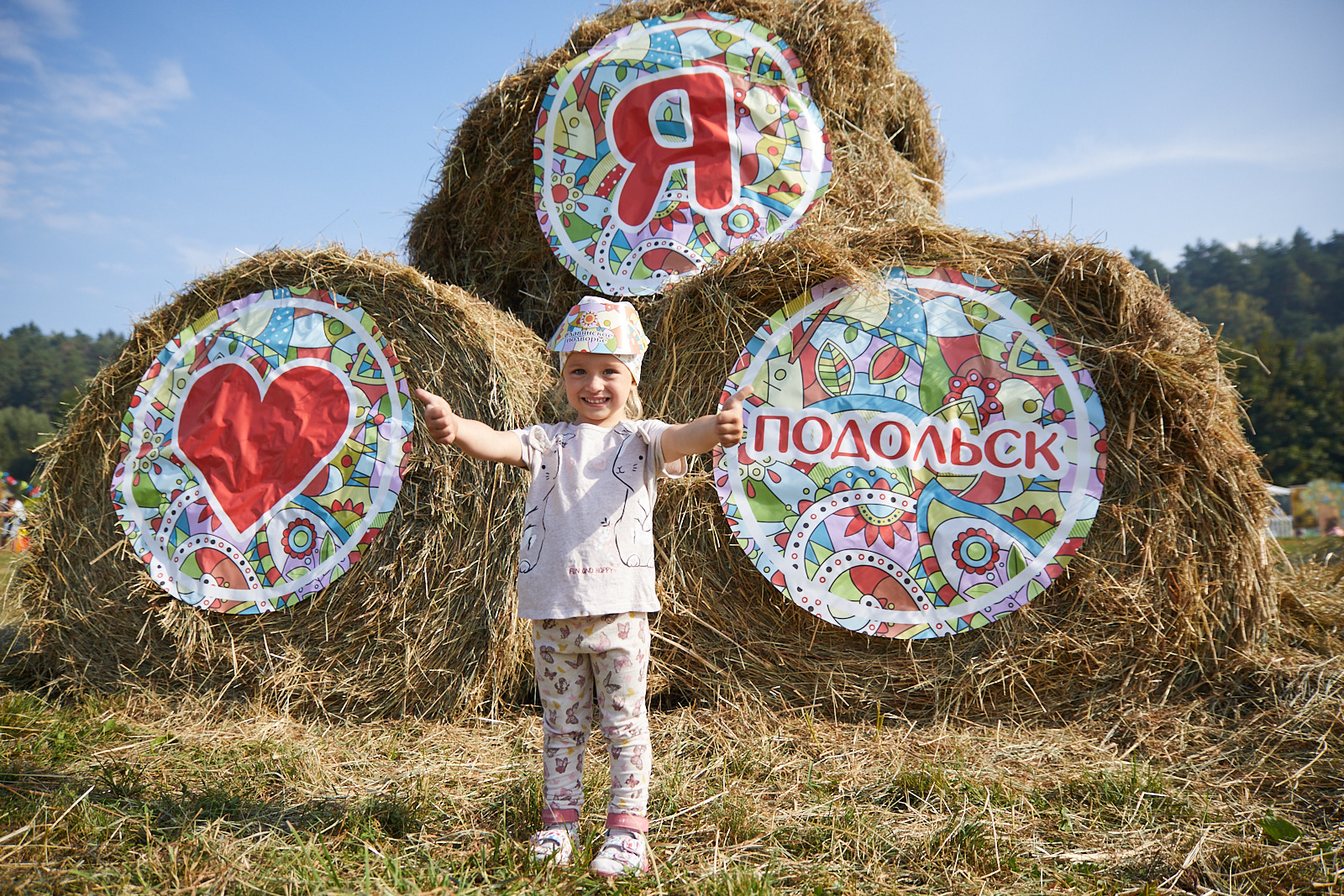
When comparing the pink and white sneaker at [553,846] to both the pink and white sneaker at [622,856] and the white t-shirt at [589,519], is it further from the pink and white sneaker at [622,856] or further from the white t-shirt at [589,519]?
the white t-shirt at [589,519]

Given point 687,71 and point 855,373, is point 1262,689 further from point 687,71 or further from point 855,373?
point 687,71

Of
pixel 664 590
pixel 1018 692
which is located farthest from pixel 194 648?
pixel 1018 692

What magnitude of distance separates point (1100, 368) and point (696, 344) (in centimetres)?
132

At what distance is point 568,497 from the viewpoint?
1.76m

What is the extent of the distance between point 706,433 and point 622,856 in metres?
0.90

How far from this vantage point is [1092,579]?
97.0 inches

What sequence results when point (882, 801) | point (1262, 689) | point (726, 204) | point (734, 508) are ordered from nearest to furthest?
1. point (882, 801)
2. point (1262, 689)
3. point (734, 508)
4. point (726, 204)

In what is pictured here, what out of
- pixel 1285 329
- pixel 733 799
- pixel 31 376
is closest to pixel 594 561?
pixel 733 799

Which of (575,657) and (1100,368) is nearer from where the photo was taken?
(575,657)

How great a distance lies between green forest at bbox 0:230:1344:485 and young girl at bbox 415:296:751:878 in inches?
705

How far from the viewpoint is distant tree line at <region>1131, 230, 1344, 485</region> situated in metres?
21.6

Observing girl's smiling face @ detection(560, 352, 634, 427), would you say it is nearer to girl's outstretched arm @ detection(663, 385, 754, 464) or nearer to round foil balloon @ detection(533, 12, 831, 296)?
girl's outstretched arm @ detection(663, 385, 754, 464)

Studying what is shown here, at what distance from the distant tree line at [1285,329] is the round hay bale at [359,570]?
2.41 metres

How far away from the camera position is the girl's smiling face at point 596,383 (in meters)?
1.83
